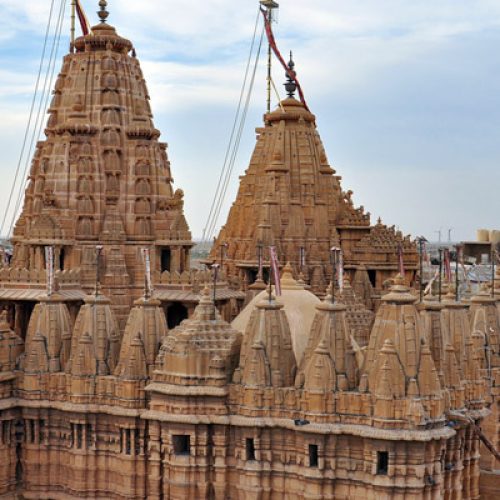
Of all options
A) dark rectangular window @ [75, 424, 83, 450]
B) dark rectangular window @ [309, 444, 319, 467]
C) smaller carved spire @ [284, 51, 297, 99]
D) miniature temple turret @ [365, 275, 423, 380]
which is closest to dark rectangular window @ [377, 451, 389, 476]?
dark rectangular window @ [309, 444, 319, 467]

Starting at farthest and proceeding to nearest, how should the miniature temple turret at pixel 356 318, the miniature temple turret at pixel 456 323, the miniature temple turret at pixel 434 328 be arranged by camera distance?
the miniature temple turret at pixel 356 318 → the miniature temple turret at pixel 456 323 → the miniature temple turret at pixel 434 328

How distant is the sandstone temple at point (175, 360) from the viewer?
28.0 m

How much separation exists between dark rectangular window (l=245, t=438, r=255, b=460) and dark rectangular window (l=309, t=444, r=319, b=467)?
1.73m

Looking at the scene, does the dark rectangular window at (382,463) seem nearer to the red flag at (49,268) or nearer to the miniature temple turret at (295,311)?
the miniature temple turret at (295,311)

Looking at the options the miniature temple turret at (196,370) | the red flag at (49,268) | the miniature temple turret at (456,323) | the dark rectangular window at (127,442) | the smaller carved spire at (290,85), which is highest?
the smaller carved spire at (290,85)

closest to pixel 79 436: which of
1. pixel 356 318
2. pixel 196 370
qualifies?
pixel 196 370

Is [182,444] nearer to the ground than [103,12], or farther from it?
nearer to the ground

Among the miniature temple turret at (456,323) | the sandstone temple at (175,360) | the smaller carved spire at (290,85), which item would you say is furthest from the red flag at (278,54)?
the miniature temple turret at (456,323)

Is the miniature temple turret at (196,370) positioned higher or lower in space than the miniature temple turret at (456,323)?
lower

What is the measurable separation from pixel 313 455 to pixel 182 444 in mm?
3904

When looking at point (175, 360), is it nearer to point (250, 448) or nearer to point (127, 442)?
point (250, 448)

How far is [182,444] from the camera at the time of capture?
29797 mm

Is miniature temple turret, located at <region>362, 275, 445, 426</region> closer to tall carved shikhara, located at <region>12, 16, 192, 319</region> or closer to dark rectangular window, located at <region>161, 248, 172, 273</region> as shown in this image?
tall carved shikhara, located at <region>12, 16, 192, 319</region>

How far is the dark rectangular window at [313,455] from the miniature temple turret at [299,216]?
55.2 ft
